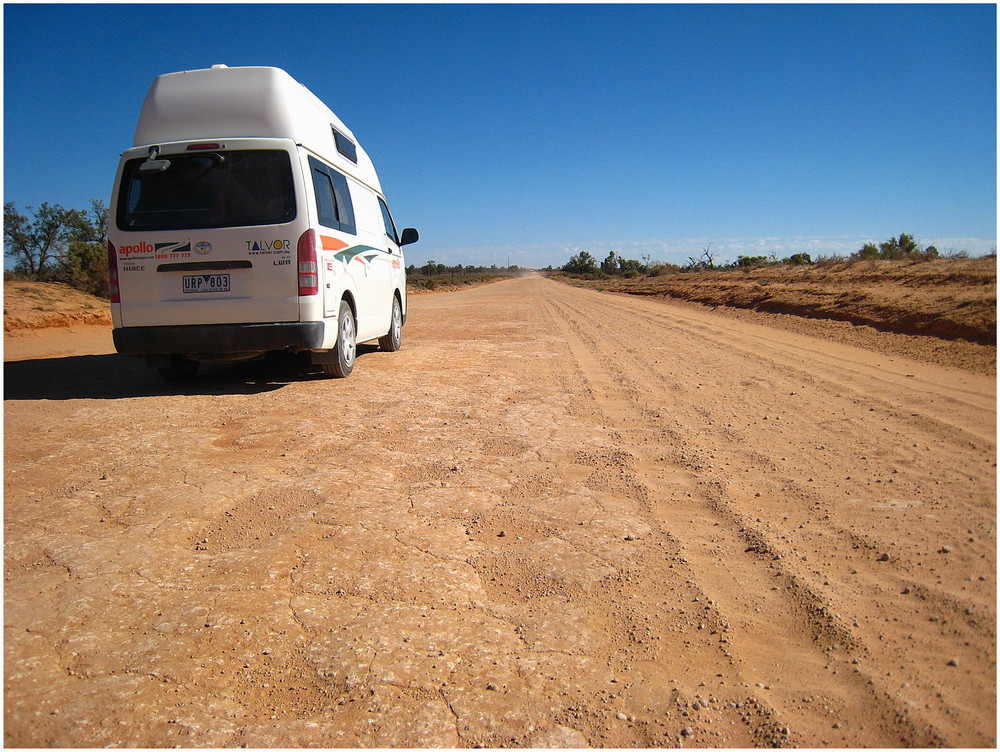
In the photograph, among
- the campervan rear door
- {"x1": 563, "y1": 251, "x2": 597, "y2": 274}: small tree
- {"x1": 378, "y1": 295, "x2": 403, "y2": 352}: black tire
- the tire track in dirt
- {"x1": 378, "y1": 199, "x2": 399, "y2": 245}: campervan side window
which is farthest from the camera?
{"x1": 563, "y1": 251, "x2": 597, "y2": 274}: small tree

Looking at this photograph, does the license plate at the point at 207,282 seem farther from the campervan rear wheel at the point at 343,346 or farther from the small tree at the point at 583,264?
the small tree at the point at 583,264

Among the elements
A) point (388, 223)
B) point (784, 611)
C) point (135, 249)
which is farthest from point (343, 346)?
point (784, 611)

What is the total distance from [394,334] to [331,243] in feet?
10.9

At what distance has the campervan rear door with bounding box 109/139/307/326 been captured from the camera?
6.50 m

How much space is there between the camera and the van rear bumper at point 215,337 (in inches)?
260

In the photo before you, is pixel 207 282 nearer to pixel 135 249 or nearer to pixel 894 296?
pixel 135 249

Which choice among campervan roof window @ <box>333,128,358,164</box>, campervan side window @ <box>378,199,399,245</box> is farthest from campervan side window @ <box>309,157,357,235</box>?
campervan side window @ <box>378,199,399,245</box>

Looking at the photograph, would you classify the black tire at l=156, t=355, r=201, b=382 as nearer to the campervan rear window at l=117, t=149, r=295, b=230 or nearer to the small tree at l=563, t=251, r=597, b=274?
the campervan rear window at l=117, t=149, r=295, b=230

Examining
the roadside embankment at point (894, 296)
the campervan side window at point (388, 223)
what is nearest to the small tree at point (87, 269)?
the campervan side window at point (388, 223)

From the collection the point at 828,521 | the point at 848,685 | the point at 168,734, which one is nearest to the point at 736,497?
the point at 828,521

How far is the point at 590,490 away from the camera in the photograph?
3988 mm

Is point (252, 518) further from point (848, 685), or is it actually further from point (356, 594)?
point (848, 685)

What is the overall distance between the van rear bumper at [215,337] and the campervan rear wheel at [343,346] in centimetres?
80

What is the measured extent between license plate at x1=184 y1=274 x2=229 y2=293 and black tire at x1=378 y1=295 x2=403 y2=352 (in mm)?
3573
